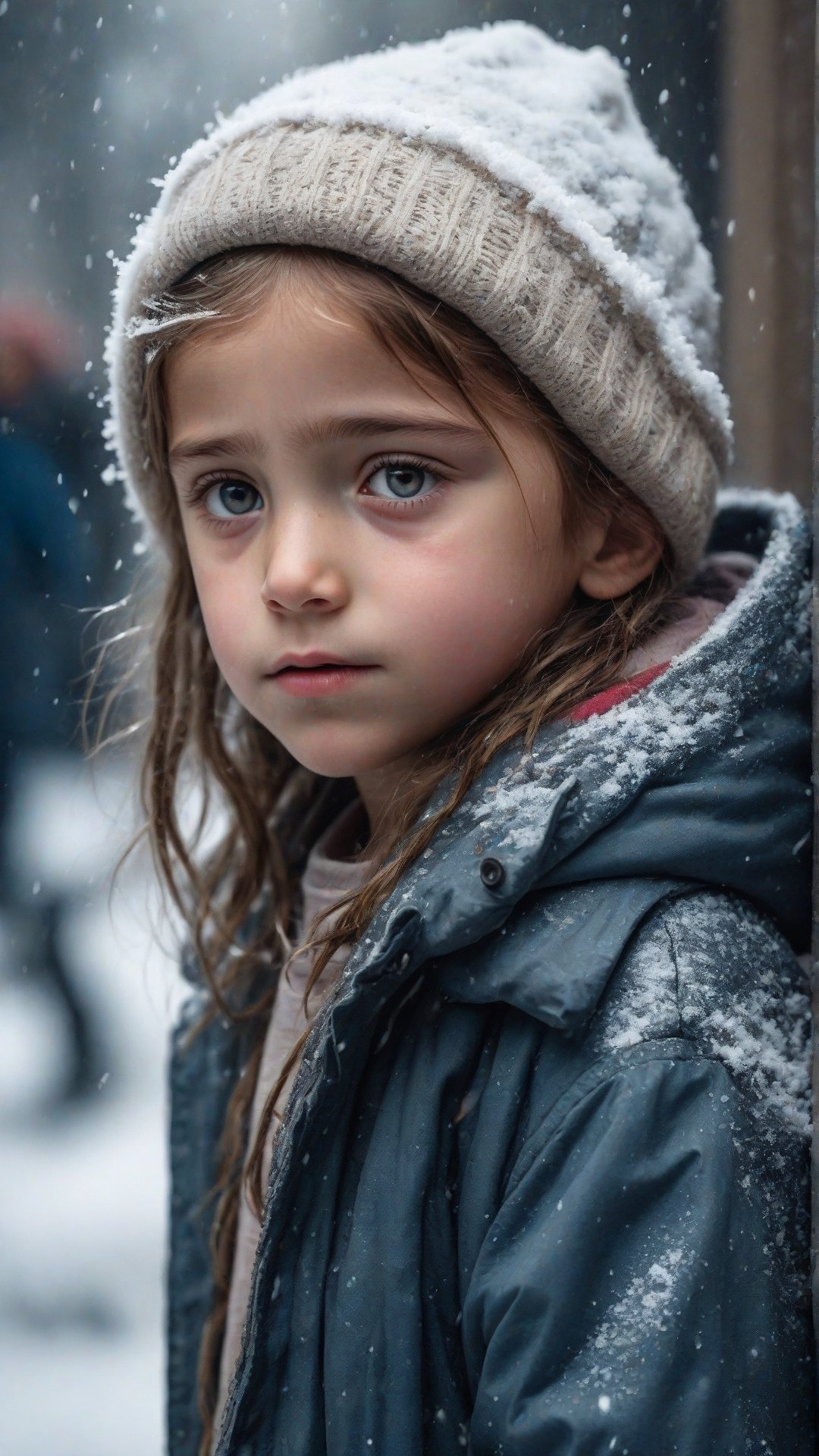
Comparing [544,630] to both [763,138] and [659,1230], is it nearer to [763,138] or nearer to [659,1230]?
[659,1230]

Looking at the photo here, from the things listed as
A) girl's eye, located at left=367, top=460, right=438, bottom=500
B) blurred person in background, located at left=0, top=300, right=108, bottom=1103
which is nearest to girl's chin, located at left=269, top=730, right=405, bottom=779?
girl's eye, located at left=367, top=460, right=438, bottom=500

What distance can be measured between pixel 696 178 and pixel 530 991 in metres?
1.26

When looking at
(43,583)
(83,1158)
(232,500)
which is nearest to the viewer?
(232,500)

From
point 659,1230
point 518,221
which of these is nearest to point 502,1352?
point 659,1230

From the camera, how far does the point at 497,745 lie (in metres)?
1.03

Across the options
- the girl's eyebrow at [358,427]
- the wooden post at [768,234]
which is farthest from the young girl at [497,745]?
the wooden post at [768,234]

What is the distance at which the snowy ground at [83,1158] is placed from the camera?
1989 millimetres

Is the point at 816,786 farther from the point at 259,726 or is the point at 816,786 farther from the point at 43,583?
the point at 43,583

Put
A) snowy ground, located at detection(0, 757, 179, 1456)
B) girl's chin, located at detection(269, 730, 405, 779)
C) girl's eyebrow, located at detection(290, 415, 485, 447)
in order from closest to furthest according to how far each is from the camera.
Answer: girl's eyebrow, located at detection(290, 415, 485, 447)
girl's chin, located at detection(269, 730, 405, 779)
snowy ground, located at detection(0, 757, 179, 1456)

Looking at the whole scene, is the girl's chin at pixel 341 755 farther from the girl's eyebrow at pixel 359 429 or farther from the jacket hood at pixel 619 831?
the girl's eyebrow at pixel 359 429

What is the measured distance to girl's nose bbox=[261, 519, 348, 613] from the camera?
3.22 ft

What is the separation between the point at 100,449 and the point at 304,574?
0.70 metres

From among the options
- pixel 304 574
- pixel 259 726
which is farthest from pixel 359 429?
pixel 259 726

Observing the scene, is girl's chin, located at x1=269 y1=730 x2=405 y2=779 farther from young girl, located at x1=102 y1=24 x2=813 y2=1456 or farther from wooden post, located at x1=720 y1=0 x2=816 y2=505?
wooden post, located at x1=720 y1=0 x2=816 y2=505
